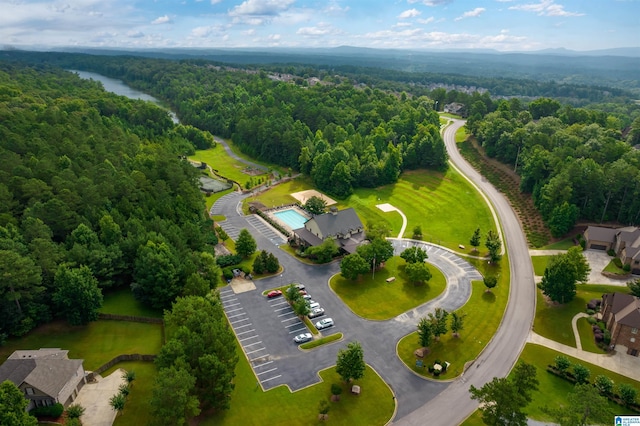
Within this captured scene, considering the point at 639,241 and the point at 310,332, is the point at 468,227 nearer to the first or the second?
the point at 639,241

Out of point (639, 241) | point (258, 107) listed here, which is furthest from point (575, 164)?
point (258, 107)

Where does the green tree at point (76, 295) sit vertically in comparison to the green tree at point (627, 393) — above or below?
above

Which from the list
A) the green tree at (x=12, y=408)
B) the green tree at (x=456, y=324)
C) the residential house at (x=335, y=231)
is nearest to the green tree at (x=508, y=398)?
the green tree at (x=456, y=324)

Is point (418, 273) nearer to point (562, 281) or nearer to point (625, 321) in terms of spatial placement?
point (562, 281)

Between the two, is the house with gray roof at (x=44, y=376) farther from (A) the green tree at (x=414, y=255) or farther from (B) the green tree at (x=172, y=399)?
(A) the green tree at (x=414, y=255)

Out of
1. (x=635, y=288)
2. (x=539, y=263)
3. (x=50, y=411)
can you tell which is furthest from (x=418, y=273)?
(x=50, y=411)

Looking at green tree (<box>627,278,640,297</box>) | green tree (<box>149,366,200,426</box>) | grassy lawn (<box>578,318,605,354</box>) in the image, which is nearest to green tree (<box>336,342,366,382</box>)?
green tree (<box>149,366,200,426</box>)

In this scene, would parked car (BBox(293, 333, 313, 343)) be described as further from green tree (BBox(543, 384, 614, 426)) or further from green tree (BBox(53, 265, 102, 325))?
green tree (BBox(543, 384, 614, 426))
